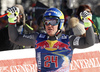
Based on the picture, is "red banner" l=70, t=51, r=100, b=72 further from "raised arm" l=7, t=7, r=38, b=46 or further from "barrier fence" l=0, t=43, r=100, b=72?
"raised arm" l=7, t=7, r=38, b=46

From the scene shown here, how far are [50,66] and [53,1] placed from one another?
9368 mm

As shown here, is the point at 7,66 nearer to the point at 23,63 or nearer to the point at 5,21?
the point at 23,63

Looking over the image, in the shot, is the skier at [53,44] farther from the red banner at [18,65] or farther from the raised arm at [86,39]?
the red banner at [18,65]

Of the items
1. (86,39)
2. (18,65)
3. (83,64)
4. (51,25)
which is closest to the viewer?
(86,39)

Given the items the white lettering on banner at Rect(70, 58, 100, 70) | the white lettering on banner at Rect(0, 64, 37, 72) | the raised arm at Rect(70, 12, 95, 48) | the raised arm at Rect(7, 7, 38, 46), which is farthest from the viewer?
the white lettering on banner at Rect(70, 58, 100, 70)

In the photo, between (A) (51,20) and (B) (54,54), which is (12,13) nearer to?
(A) (51,20)

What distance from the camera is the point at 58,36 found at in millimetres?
3496

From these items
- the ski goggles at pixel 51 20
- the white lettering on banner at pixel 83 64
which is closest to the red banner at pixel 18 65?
the white lettering on banner at pixel 83 64

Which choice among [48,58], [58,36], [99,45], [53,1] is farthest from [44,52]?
[53,1]

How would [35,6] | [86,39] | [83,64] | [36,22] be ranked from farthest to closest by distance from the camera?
[35,6], [36,22], [83,64], [86,39]

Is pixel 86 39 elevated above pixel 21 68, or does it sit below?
above

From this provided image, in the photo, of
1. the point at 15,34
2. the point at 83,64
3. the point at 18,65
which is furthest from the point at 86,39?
the point at 18,65

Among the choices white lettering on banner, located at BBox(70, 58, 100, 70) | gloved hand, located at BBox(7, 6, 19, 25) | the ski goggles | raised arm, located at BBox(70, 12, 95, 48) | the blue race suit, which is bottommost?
white lettering on banner, located at BBox(70, 58, 100, 70)

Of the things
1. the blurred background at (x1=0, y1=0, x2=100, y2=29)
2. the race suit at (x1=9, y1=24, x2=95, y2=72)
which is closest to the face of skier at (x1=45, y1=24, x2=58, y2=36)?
the race suit at (x1=9, y1=24, x2=95, y2=72)
